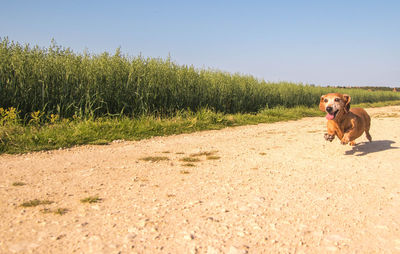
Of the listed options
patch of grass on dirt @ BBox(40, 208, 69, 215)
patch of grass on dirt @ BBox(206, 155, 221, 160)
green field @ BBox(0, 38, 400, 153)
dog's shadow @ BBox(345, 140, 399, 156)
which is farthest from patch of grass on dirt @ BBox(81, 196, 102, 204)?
dog's shadow @ BBox(345, 140, 399, 156)

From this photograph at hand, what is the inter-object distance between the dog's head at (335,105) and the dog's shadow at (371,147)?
1.30 m

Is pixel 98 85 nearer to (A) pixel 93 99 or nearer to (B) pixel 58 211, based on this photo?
(A) pixel 93 99

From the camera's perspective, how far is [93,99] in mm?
9273

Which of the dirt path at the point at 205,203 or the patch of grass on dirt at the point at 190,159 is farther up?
the patch of grass on dirt at the point at 190,159

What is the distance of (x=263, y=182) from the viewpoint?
13.1 ft

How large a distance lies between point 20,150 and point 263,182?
15.5ft

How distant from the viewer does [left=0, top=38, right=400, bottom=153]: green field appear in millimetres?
7117

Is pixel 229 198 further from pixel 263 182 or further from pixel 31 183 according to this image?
pixel 31 183

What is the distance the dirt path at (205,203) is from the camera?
7.73 ft

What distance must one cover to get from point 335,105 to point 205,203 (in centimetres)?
292

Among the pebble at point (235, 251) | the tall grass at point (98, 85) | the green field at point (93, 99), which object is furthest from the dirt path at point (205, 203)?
the tall grass at point (98, 85)

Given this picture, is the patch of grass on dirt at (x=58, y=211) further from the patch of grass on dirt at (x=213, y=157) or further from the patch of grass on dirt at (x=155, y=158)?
the patch of grass on dirt at (x=213, y=157)

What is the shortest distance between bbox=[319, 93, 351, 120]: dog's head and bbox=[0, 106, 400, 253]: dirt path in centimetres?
85

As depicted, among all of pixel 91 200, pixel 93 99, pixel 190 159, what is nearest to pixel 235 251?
pixel 91 200
